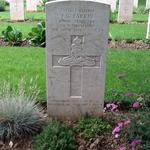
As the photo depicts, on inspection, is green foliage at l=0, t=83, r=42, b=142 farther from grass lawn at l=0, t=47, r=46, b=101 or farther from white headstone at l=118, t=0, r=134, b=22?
white headstone at l=118, t=0, r=134, b=22

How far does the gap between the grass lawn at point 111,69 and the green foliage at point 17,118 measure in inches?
35.1

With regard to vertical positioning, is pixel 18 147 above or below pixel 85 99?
below

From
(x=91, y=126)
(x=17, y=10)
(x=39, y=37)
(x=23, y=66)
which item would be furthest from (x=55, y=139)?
(x=17, y=10)

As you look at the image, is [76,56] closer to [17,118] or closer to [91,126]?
[91,126]

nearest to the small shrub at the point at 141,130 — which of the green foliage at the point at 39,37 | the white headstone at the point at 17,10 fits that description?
the green foliage at the point at 39,37

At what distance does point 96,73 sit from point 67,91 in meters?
0.49

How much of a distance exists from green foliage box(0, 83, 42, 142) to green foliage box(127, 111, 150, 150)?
1.28 meters

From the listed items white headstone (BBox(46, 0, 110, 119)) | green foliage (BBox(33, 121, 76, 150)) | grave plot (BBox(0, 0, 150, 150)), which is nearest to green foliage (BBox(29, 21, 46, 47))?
grave plot (BBox(0, 0, 150, 150))

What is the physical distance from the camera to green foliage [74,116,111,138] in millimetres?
4094

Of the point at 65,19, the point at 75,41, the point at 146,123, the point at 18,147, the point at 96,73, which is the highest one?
the point at 65,19

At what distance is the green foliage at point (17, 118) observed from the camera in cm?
405

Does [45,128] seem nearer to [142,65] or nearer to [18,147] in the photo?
[18,147]

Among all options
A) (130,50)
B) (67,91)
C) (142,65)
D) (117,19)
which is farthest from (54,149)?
(117,19)

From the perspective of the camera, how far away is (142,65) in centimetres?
707
